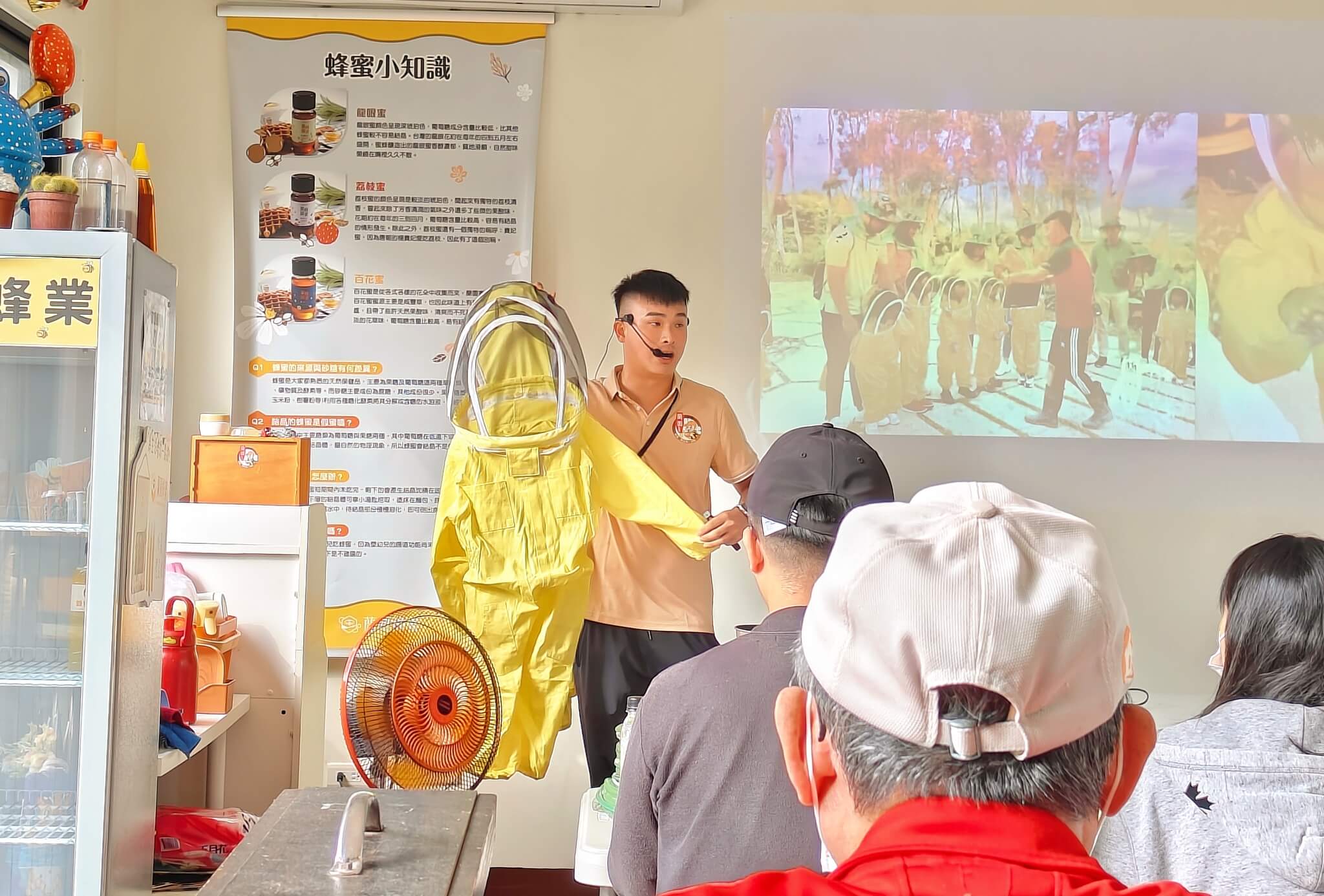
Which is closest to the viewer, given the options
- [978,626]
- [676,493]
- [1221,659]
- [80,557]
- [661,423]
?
[978,626]

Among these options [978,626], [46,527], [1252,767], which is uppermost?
[978,626]

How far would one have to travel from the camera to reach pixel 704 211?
379 centimetres

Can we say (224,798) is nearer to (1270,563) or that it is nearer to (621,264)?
(621,264)

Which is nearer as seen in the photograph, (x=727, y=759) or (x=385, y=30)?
(x=727, y=759)

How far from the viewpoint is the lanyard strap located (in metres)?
3.34

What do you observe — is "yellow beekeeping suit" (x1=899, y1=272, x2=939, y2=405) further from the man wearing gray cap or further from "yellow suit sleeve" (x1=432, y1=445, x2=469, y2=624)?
the man wearing gray cap

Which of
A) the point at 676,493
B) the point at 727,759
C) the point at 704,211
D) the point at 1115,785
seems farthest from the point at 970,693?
the point at 704,211

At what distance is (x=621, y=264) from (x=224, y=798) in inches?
82.7

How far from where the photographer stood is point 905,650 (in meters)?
0.65

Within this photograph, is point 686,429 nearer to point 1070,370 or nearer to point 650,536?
point 650,536

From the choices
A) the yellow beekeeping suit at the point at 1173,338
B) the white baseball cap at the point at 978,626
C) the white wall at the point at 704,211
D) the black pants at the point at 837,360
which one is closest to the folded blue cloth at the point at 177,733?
the white wall at the point at 704,211

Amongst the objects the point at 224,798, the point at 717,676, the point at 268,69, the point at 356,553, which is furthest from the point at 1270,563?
the point at 268,69

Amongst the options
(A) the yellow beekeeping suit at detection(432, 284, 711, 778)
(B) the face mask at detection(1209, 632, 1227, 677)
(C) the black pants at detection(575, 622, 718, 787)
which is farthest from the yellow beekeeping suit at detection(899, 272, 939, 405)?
(B) the face mask at detection(1209, 632, 1227, 677)

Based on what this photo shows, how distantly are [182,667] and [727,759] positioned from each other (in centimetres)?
165
